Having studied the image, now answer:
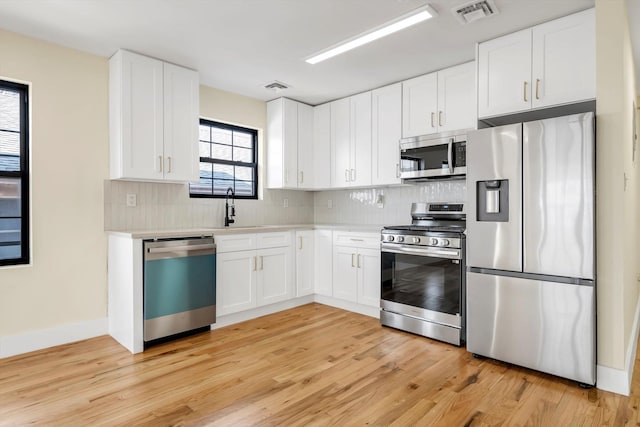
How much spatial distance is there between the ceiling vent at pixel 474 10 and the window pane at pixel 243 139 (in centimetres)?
275

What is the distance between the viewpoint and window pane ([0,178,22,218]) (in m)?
2.91

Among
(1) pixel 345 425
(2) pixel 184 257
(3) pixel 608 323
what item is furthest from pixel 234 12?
(3) pixel 608 323

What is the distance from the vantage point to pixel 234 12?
259 cm

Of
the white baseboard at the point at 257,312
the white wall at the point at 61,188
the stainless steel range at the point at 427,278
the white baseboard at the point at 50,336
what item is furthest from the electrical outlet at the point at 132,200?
the stainless steel range at the point at 427,278

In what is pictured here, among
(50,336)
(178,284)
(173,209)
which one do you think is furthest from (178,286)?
(50,336)

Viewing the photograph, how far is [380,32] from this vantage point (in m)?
2.86

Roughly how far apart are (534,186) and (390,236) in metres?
1.37

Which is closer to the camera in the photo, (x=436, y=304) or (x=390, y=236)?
(x=436, y=304)

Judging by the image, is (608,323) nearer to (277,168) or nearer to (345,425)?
(345,425)

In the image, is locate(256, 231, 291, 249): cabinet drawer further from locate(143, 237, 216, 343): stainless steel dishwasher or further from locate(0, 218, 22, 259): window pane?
locate(0, 218, 22, 259): window pane

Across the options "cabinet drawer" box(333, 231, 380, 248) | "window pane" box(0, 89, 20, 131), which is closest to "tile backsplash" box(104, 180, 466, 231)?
"cabinet drawer" box(333, 231, 380, 248)

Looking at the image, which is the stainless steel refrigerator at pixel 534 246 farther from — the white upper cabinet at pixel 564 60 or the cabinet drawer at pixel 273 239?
the cabinet drawer at pixel 273 239

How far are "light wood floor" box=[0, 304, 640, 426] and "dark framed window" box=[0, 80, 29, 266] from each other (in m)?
0.87

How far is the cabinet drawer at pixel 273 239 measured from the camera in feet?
12.7
